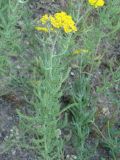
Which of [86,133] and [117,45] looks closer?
[86,133]

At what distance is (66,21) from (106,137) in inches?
41.1

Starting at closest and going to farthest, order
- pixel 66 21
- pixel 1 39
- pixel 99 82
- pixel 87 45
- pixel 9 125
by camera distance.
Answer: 1. pixel 66 21
2. pixel 1 39
3. pixel 9 125
4. pixel 87 45
5. pixel 99 82

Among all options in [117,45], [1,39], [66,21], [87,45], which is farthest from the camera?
[117,45]

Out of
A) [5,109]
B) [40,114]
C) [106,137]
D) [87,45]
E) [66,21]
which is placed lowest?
[106,137]

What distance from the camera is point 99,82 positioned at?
3150 mm

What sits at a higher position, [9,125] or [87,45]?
[87,45]

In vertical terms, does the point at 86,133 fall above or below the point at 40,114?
below

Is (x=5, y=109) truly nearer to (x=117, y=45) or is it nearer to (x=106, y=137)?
(x=106, y=137)

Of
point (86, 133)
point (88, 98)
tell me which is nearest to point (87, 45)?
point (88, 98)

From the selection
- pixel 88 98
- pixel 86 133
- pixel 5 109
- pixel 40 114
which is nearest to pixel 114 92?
pixel 88 98

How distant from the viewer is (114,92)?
10.4ft

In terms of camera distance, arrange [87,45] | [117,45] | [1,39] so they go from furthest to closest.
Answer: [117,45]
[87,45]
[1,39]

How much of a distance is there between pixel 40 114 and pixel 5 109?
574 millimetres

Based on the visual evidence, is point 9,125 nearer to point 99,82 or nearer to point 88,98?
point 88,98
